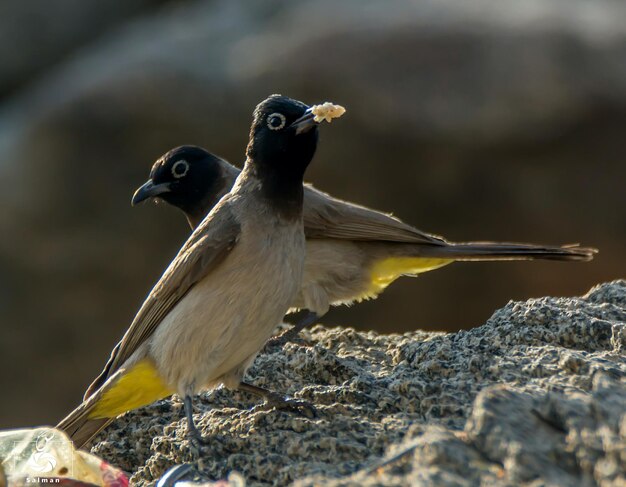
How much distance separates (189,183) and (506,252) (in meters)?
1.91

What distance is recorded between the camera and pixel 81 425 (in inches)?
181

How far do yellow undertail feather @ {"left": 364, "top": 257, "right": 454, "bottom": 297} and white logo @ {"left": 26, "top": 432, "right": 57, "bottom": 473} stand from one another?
9.81ft

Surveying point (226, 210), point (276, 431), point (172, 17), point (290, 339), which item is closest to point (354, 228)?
point (290, 339)

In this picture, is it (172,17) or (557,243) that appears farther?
(172,17)

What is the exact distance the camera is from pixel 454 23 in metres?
11.6

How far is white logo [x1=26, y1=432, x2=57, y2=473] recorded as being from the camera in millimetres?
3508

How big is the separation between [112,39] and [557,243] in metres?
6.38

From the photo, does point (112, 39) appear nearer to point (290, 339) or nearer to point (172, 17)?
point (172, 17)

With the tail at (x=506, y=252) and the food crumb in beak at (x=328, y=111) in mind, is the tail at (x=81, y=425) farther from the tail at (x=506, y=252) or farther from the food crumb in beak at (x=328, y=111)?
the tail at (x=506, y=252)

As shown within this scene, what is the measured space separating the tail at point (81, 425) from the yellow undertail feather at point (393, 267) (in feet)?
7.31

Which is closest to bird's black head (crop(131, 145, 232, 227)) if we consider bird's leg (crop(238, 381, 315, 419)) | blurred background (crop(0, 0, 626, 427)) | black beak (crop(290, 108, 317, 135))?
black beak (crop(290, 108, 317, 135))

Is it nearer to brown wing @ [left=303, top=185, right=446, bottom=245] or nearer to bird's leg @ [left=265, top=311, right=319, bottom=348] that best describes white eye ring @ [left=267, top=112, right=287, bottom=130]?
bird's leg @ [left=265, top=311, right=319, bottom=348]

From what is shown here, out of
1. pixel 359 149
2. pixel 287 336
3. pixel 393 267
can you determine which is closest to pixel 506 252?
pixel 393 267

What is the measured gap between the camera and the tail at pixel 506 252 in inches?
232
